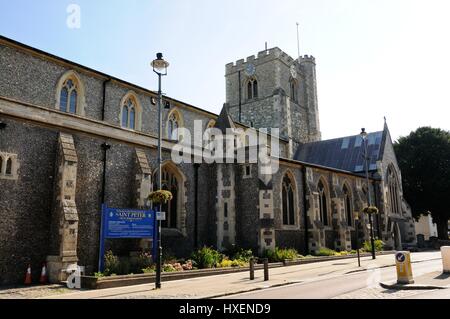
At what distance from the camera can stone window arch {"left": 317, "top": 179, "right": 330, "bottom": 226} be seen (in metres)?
29.8

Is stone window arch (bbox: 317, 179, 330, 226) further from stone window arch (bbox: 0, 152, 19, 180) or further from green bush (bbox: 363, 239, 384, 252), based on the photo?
stone window arch (bbox: 0, 152, 19, 180)

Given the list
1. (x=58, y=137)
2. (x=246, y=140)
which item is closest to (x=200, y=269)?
(x=58, y=137)

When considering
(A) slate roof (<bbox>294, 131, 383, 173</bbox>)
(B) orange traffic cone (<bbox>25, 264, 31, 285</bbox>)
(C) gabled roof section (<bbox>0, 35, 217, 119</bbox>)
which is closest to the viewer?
(B) orange traffic cone (<bbox>25, 264, 31, 285</bbox>)

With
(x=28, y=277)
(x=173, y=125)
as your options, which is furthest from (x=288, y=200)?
(x=28, y=277)

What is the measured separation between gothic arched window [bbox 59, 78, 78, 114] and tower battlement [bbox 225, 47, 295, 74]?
3008 cm

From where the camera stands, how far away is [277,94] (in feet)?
149

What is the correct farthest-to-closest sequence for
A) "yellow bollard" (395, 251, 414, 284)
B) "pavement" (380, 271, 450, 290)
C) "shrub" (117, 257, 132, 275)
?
"shrub" (117, 257, 132, 275) → "yellow bollard" (395, 251, 414, 284) → "pavement" (380, 271, 450, 290)

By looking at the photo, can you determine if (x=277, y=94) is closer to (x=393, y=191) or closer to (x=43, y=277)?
(x=393, y=191)

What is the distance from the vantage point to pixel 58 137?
16.6m

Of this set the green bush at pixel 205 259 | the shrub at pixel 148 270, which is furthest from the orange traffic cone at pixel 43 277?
the green bush at pixel 205 259

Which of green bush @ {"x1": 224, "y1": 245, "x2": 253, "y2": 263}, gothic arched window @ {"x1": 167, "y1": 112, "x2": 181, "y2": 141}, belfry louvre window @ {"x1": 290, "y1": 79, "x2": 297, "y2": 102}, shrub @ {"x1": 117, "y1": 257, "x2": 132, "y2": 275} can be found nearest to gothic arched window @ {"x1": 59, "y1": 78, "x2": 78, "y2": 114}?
gothic arched window @ {"x1": 167, "y1": 112, "x2": 181, "y2": 141}

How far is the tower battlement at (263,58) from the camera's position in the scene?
1842 inches

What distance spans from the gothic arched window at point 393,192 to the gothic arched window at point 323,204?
37.1 feet

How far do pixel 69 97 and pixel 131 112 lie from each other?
4.03m
